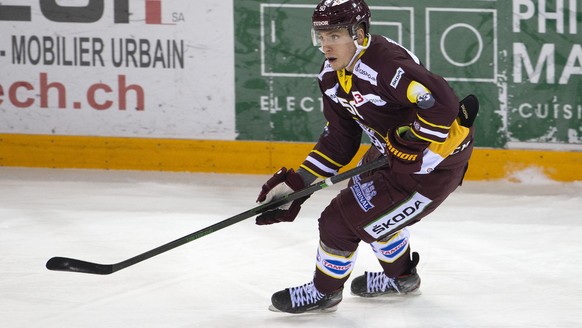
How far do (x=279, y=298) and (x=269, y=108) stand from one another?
2551 millimetres

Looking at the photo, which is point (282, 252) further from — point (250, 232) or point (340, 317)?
point (340, 317)

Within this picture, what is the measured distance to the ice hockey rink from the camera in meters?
3.68

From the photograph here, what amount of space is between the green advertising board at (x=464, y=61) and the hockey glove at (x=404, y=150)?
2.63 metres

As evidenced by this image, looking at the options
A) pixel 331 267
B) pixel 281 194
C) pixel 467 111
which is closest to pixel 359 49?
pixel 467 111

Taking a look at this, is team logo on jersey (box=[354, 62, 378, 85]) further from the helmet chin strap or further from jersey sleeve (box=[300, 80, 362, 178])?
jersey sleeve (box=[300, 80, 362, 178])

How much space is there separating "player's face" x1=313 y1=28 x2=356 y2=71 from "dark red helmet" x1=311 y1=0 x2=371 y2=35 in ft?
0.07

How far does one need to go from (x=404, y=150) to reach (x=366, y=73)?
0.26 metres

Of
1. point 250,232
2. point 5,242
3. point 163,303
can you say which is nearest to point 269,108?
point 250,232

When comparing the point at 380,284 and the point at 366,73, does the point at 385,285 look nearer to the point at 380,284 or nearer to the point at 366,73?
the point at 380,284

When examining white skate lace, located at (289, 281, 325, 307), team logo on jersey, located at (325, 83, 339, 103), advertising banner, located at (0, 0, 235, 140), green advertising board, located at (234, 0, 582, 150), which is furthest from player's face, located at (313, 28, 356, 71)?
advertising banner, located at (0, 0, 235, 140)

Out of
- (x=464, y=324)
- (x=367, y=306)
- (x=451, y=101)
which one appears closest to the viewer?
(x=451, y=101)

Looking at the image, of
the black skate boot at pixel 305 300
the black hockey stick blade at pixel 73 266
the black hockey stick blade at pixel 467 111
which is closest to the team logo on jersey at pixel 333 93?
the black hockey stick blade at pixel 467 111

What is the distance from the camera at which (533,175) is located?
5.88 metres

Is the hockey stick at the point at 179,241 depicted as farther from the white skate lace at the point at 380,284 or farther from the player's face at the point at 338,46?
the white skate lace at the point at 380,284
